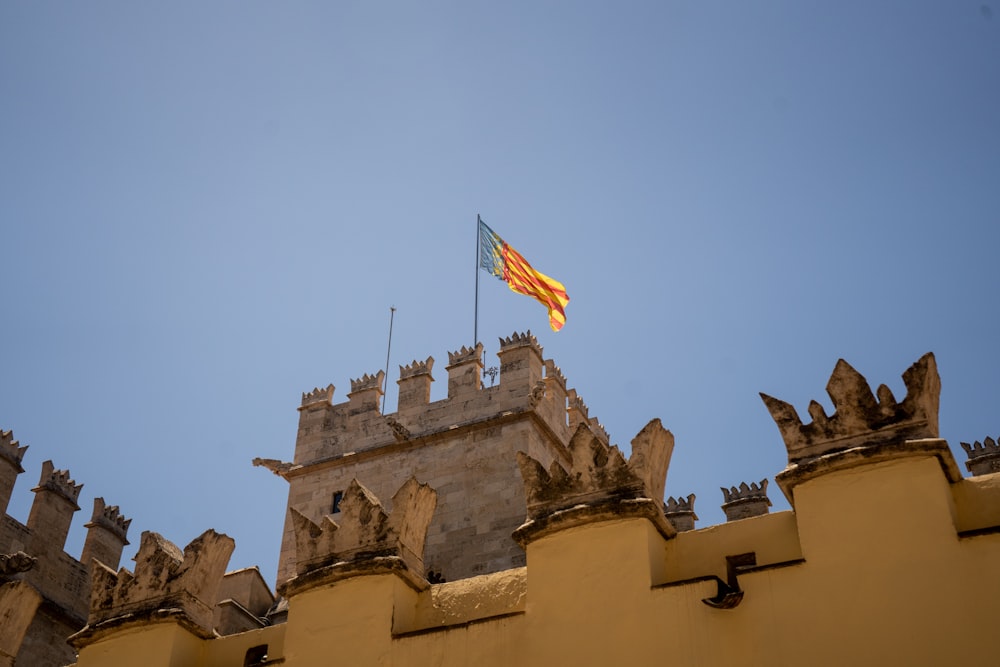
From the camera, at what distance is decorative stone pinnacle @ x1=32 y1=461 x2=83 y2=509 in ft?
64.6

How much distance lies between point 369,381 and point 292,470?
7.94 ft

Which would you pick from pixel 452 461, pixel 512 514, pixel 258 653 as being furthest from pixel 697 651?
pixel 452 461

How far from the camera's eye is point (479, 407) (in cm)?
2086

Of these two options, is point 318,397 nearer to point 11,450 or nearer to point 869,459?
point 11,450

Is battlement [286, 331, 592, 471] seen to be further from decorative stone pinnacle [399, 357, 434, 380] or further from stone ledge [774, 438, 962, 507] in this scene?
stone ledge [774, 438, 962, 507]

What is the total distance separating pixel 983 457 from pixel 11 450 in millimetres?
18344

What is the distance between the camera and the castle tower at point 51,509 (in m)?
19.4

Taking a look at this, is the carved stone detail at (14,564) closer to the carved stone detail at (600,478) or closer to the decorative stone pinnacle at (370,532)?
the decorative stone pinnacle at (370,532)

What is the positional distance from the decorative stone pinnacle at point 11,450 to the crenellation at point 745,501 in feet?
44.2

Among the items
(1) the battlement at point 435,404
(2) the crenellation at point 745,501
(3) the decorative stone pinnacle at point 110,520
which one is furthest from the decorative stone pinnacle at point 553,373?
(3) the decorative stone pinnacle at point 110,520

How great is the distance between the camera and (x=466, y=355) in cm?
2200

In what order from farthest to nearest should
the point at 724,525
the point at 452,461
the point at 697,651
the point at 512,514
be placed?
the point at 452,461 < the point at 512,514 < the point at 724,525 < the point at 697,651

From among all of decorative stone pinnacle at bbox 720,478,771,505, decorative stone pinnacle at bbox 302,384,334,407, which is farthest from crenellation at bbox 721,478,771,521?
decorative stone pinnacle at bbox 302,384,334,407

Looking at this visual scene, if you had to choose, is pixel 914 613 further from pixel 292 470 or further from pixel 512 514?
pixel 292 470
